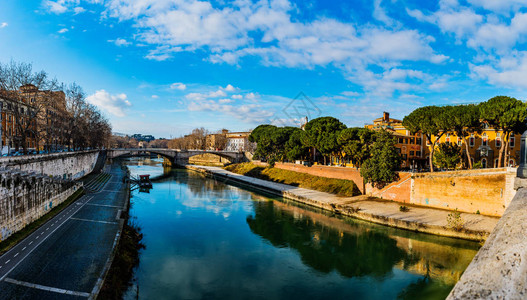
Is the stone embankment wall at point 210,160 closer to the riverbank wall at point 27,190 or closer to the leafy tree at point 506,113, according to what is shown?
the riverbank wall at point 27,190

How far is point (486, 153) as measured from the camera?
112 feet

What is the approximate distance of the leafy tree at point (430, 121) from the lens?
93.1 ft

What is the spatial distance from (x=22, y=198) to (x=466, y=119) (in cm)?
3442

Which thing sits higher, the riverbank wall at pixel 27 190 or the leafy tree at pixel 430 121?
the leafy tree at pixel 430 121

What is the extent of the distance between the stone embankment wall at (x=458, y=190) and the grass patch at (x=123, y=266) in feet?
79.0

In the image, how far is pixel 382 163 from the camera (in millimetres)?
30031

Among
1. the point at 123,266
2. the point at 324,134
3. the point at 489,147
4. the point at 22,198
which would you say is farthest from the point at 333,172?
the point at 22,198

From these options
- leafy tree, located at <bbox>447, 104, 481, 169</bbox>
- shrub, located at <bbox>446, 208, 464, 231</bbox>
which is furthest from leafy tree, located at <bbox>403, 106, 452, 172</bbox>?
shrub, located at <bbox>446, 208, 464, 231</bbox>

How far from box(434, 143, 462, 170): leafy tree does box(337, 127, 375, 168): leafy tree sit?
7315 millimetres

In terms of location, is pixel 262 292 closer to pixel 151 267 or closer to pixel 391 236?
pixel 151 267

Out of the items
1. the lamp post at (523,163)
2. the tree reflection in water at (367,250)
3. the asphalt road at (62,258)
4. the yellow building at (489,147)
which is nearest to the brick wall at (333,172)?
the tree reflection in water at (367,250)

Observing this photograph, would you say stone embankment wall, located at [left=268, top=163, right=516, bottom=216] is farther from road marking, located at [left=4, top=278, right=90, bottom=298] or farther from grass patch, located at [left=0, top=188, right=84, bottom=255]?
grass patch, located at [left=0, top=188, right=84, bottom=255]

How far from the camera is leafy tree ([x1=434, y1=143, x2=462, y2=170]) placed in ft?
101

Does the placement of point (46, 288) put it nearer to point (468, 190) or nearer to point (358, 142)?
point (468, 190)
